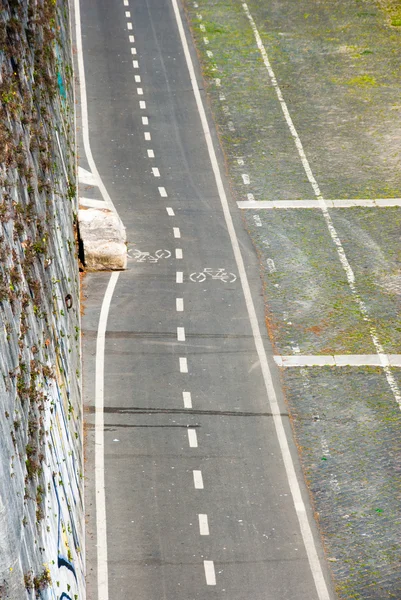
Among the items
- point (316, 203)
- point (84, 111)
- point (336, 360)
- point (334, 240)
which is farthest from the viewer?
point (84, 111)

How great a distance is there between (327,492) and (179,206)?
14.3 m

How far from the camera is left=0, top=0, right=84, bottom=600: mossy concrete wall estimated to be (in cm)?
1372

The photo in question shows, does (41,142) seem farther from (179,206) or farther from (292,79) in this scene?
(292,79)

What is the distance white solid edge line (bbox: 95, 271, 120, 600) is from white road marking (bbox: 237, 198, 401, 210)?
6.63 metres

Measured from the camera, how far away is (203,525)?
2302 cm

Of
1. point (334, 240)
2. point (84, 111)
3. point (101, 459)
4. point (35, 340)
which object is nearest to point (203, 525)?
point (101, 459)

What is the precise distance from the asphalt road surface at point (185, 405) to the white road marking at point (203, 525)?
0.02 meters

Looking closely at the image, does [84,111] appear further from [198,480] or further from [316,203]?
[198,480]

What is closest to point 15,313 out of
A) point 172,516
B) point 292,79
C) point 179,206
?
point 172,516

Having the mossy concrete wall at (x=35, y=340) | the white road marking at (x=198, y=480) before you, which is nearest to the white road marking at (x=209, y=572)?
the white road marking at (x=198, y=480)

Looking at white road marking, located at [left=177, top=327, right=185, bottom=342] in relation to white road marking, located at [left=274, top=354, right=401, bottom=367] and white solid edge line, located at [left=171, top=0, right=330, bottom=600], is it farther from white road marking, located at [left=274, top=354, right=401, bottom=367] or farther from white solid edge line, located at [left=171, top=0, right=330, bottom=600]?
white road marking, located at [left=274, top=354, right=401, bottom=367]

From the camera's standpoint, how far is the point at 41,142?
72.4ft

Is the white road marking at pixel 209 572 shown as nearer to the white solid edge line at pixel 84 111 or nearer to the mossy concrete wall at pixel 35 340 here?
the mossy concrete wall at pixel 35 340

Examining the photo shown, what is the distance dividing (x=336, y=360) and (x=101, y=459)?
715 cm
